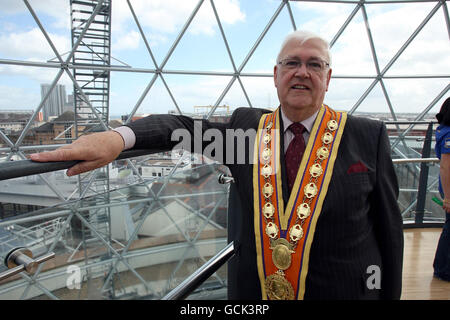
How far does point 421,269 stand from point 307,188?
3.09 m

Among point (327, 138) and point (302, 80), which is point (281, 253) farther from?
point (302, 80)

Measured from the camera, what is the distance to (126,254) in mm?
1945

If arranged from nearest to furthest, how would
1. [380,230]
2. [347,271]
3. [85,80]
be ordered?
1. [347,271]
2. [380,230]
3. [85,80]

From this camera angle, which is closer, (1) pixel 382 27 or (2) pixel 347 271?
(2) pixel 347 271

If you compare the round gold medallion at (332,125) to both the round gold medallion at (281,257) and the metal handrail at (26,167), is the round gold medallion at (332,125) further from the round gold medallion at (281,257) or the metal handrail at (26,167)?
the metal handrail at (26,167)

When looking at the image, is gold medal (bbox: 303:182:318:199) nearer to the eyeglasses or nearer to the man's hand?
the eyeglasses

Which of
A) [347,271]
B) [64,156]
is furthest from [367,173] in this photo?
[64,156]

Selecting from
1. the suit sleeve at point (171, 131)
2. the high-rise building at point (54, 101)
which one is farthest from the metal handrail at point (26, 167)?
the high-rise building at point (54, 101)

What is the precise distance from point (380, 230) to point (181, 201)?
5.55 feet

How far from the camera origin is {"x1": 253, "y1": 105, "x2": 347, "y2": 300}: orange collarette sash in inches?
53.2

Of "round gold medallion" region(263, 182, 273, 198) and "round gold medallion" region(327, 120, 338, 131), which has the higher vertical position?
"round gold medallion" region(327, 120, 338, 131)

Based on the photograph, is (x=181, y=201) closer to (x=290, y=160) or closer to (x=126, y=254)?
(x=126, y=254)

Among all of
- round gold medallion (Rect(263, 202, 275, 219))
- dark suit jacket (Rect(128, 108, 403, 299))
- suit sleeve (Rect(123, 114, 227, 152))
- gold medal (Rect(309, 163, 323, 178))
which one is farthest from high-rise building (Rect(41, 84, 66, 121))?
gold medal (Rect(309, 163, 323, 178))

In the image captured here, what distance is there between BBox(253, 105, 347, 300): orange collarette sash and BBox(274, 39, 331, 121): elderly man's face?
0.13m
